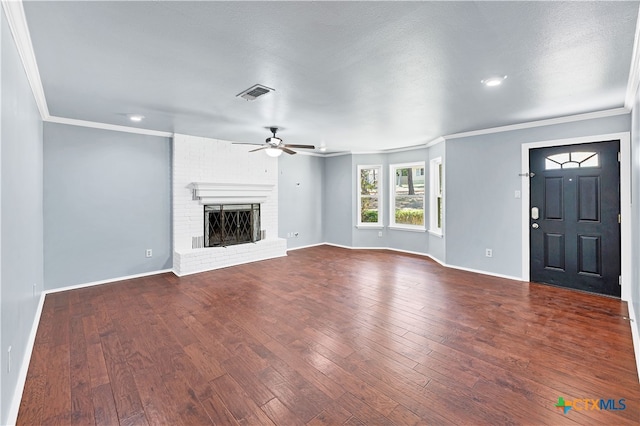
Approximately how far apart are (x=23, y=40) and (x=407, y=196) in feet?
21.2

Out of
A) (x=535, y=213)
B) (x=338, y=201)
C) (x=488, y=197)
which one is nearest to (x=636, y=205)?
(x=535, y=213)

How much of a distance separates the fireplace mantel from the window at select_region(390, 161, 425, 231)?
3019mm

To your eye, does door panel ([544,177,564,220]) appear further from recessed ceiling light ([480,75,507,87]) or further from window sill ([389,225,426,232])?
window sill ([389,225,426,232])

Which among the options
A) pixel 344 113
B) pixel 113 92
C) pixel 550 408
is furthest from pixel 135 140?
pixel 550 408

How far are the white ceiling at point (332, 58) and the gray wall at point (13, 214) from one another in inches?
13.6

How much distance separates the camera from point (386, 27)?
6.24ft

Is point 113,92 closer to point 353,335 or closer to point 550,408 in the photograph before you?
point 353,335

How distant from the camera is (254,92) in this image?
3059 millimetres

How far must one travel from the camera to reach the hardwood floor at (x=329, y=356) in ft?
6.02

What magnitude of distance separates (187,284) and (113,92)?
2.76 metres

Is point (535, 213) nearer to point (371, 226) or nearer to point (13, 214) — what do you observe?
point (371, 226)

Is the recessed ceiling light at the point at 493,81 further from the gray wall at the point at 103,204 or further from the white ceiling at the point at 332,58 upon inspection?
the gray wall at the point at 103,204

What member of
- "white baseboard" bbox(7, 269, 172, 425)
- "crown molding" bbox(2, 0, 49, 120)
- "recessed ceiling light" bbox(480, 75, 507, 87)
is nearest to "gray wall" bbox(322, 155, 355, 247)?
"recessed ceiling light" bbox(480, 75, 507, 87)

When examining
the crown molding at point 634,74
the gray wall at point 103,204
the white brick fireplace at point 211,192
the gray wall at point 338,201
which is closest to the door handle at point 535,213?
the crown molding at point 634,74
